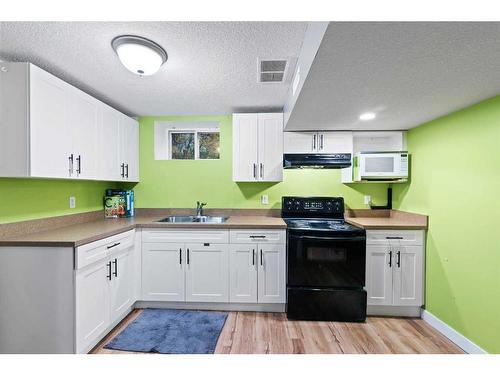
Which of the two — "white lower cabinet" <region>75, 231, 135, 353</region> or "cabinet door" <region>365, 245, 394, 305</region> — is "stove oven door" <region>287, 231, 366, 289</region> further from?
"white lower cabinet" <region>75, 231, 135, 353</region>

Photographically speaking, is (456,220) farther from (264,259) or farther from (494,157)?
(264,259)

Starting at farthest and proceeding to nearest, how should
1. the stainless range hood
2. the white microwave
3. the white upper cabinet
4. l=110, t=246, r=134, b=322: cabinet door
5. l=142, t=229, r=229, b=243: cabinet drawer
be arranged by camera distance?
the stainless range hood
the white microwave
l=142, t=229, r=229, b=243: cabinet drawer
l=110, t=246, r=134, b=322: cabinet door
the white upper cabinet

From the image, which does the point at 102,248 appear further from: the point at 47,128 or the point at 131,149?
the point at 131,149

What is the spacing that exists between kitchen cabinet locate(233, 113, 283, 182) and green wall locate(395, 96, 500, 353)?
1.52 metres


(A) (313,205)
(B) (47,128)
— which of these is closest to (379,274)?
(A) (313,205)

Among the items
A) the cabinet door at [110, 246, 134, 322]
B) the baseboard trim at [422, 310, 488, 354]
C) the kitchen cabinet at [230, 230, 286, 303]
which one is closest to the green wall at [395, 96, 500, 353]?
the baseboard trim at [422, 310, 488, 354]

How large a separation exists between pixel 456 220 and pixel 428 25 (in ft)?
5.78

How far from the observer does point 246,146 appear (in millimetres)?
2865

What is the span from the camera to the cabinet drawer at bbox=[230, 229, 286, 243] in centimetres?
251

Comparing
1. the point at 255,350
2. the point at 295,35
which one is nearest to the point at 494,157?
the point at 295,35

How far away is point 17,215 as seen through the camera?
1.92 m

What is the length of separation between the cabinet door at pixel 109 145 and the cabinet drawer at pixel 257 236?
4.61ft

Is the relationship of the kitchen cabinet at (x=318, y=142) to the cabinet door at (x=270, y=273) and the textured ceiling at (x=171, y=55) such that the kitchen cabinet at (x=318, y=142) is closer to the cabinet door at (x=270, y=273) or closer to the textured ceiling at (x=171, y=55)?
the textured ceiling at (x=171, y=55)

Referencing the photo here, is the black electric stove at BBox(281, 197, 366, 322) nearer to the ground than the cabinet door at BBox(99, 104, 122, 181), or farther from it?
nearer to the ground
